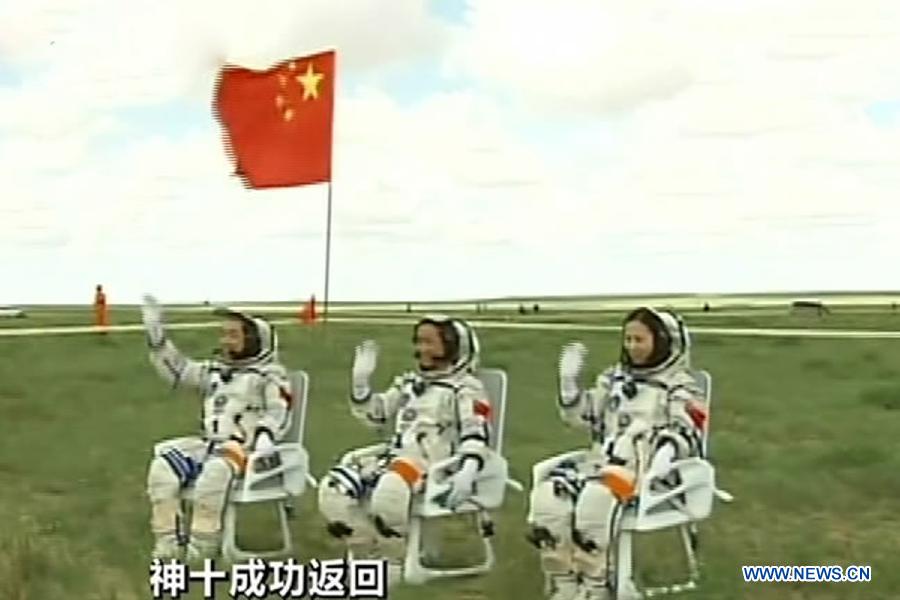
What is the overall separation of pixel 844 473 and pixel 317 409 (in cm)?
171

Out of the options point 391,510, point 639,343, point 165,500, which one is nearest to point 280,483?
point 165,500

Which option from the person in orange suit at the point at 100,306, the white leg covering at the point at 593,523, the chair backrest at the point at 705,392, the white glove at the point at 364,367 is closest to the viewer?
the white leg covering at the point at 593,523

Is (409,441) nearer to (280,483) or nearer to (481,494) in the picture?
(481,494)

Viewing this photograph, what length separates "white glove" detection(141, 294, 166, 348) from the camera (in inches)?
201

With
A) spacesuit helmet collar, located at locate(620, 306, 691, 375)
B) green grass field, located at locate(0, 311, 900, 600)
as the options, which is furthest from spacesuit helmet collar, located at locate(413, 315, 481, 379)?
spacesuit helmet collar, located at locate(620, 306, 691, 375)

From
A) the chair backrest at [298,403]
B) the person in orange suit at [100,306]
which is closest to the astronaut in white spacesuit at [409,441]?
the chair backrest at [298,403]

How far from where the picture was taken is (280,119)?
206 inches

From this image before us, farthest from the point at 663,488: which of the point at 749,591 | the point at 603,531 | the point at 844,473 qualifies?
the point at 844,473

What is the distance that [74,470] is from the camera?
18.2ft

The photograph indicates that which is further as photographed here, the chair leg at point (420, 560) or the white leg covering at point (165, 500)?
the white leg covering at point (165, 500)

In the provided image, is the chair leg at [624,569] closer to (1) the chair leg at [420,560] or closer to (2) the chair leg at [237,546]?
(1) the chair leg at [420,560]

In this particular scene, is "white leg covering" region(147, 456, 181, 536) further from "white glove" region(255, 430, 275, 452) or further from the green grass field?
"white glove" region(255, 430, 275, 452)

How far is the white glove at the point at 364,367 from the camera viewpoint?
16.2 ft

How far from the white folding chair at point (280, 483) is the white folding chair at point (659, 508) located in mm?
831
